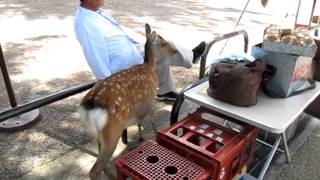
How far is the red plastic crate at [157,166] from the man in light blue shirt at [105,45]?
3.51 ft

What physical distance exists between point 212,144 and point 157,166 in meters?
0.41

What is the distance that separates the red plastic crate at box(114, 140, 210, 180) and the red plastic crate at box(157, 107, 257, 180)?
0.06 m

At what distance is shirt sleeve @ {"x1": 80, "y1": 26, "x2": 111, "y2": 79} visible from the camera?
2877 millimetres

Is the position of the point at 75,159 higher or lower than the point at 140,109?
lower

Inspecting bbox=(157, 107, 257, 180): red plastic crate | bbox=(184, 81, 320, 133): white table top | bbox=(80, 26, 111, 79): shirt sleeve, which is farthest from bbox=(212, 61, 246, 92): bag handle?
bbox=(80, 26, 111, 79): shirt sleeve

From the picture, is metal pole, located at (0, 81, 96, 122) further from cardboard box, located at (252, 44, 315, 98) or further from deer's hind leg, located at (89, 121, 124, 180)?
cardboard box, located at (252, 44, 315, 98)

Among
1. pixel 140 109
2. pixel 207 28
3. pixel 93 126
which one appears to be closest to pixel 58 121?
pixel 140 109

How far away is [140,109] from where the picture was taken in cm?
263

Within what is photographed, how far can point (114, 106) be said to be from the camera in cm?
225

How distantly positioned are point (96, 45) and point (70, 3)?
20.7ft

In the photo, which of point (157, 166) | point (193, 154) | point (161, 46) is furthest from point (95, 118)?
point (161, 46)

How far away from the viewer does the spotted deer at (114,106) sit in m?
2.19

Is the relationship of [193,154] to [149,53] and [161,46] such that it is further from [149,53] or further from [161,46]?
[161,46]

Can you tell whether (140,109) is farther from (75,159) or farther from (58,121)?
(58,121)
